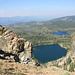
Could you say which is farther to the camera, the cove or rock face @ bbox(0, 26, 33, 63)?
the cove

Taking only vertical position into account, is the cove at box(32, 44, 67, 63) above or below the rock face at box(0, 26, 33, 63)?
below

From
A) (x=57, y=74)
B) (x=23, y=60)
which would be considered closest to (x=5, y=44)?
(x=23, y=60)

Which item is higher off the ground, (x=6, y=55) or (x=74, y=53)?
(x=6, y=55)

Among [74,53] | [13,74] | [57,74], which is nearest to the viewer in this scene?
[13,74]

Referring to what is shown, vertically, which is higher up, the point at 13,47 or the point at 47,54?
the point at 13,47

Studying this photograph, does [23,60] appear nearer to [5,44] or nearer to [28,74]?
[5,44]

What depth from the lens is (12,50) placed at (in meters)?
25.1

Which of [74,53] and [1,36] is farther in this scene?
[74,53]

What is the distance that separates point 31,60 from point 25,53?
2.26 metres

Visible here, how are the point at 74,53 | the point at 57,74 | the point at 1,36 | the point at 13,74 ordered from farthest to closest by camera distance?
the point at 74,53, the point at 1,36, the point at 57,74, the point at 13,74

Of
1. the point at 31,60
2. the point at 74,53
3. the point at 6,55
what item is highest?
the point at 6,55

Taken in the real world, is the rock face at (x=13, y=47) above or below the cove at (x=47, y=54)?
above

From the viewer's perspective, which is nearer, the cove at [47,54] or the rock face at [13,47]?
the rock face at [13,47]

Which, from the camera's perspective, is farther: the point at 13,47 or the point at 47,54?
the point at 47,54
